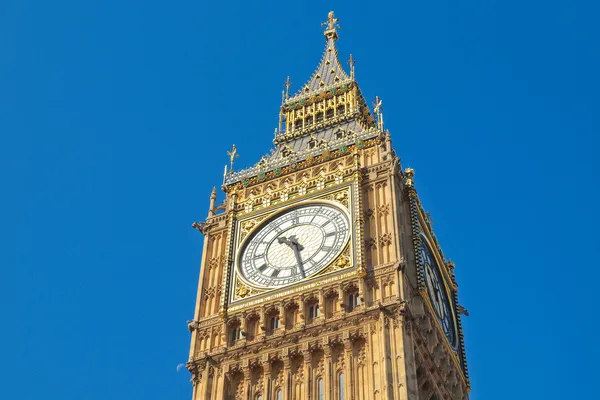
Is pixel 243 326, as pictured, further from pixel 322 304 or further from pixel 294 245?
pixel 294 245

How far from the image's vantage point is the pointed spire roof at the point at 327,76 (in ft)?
210

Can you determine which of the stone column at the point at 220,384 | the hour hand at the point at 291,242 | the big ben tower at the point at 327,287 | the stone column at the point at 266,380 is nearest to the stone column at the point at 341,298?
the big ben tower at the point at 327,287

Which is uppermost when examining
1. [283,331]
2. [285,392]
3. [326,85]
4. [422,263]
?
[326,85]

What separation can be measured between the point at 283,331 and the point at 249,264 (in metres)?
4.73

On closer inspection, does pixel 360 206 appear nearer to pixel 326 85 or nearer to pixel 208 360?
pixel 208 360

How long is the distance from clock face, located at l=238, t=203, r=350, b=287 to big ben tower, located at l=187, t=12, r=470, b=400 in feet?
0.18

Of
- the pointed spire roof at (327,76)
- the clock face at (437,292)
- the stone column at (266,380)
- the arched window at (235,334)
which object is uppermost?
the pointed spire roof at (327,76)

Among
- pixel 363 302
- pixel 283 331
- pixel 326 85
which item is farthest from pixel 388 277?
pixel 326 85

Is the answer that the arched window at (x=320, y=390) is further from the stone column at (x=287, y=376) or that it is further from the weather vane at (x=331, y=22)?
the weather vane at (x=331, y=22)

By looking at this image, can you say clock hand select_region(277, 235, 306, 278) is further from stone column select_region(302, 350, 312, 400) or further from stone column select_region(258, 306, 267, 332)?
stone column select_region(302, 350, 312, 400)

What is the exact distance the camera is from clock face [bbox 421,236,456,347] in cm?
4951

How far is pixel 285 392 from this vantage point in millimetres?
43969

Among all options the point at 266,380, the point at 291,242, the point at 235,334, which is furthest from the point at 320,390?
the point at 291,242

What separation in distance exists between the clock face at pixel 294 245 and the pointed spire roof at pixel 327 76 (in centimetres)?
1407
